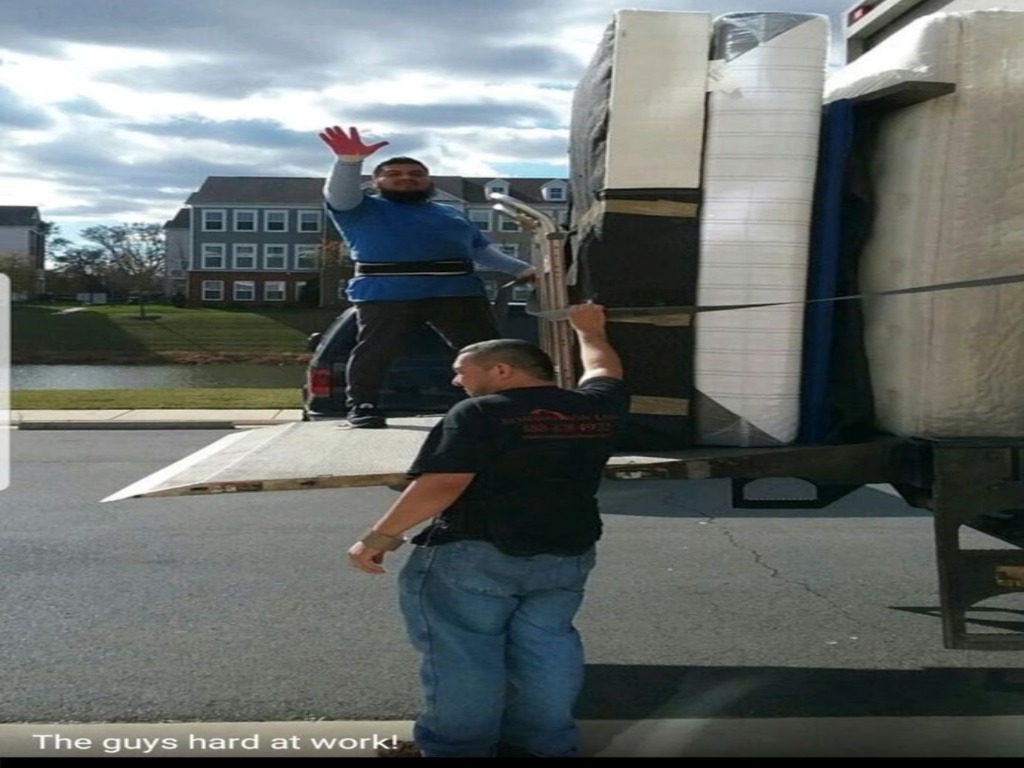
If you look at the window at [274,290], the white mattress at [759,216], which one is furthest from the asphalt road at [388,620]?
the window at [274,290]

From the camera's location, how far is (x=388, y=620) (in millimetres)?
5543

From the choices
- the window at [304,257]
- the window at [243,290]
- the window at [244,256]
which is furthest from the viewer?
the window at [244,256]

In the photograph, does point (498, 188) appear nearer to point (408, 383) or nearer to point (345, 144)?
point (408, 383)

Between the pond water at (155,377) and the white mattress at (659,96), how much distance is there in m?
19.1

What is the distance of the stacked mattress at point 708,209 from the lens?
3787 millimetres

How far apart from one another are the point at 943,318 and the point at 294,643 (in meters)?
2.89

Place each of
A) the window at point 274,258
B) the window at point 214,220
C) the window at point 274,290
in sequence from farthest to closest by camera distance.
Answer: the window at point 214,220 → the window at point 274,258 → the window at point 274,290

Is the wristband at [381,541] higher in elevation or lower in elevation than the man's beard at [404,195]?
lower

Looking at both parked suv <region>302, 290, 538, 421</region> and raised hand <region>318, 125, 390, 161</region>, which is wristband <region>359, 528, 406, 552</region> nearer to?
raised hand <region>318, 125, 390, 161</region>

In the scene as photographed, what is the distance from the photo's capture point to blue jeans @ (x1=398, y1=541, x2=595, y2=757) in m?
3.51

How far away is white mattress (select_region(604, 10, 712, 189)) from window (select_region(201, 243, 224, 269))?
50.8m

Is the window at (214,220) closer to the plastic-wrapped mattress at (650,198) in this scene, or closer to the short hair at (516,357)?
the plastic-wrapped mattress at (650,198)

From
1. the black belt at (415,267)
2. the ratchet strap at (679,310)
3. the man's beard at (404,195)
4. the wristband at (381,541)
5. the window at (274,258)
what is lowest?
the wristband at (381,541)

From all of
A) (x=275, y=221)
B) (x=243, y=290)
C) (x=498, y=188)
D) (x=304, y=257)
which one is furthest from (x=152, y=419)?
(x=275, y=221)
